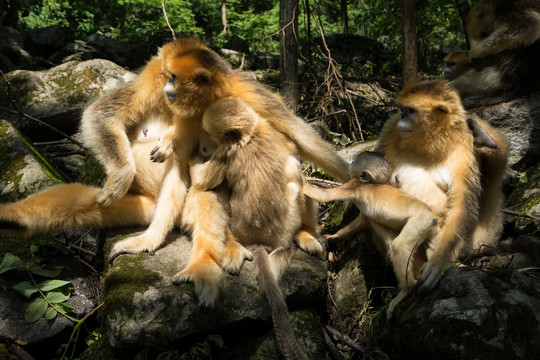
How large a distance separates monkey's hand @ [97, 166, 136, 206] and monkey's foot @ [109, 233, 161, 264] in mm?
375

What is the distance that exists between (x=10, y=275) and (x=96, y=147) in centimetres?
132

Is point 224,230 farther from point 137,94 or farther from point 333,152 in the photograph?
point 137,94

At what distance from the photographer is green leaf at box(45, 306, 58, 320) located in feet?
12.0

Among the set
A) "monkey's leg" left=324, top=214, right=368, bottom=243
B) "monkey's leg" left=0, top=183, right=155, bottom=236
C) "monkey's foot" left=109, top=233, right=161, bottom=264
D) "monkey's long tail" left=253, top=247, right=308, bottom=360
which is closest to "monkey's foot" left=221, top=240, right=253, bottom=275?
"monkey's long tail" left=253, top=247, right=308, bottom=360

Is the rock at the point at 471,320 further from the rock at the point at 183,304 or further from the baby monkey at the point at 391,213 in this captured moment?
the rock at the point at 183,304

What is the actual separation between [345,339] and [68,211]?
2.52 m

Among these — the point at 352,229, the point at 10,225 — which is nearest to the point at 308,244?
the point at 352,229

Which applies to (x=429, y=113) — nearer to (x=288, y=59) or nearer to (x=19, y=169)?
(x=288, y=59)

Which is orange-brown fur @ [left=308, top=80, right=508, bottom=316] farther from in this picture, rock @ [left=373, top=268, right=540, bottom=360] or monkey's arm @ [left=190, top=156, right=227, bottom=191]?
monkey's arm @ [left=190, top=156, right=227, bottom=191]

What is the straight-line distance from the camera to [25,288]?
12.2 feet

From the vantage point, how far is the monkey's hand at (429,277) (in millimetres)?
3168

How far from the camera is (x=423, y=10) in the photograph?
475 inches

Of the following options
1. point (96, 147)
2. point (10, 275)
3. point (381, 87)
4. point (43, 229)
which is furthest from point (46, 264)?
point (381, 87)

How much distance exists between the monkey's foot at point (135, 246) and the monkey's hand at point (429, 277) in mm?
2100
